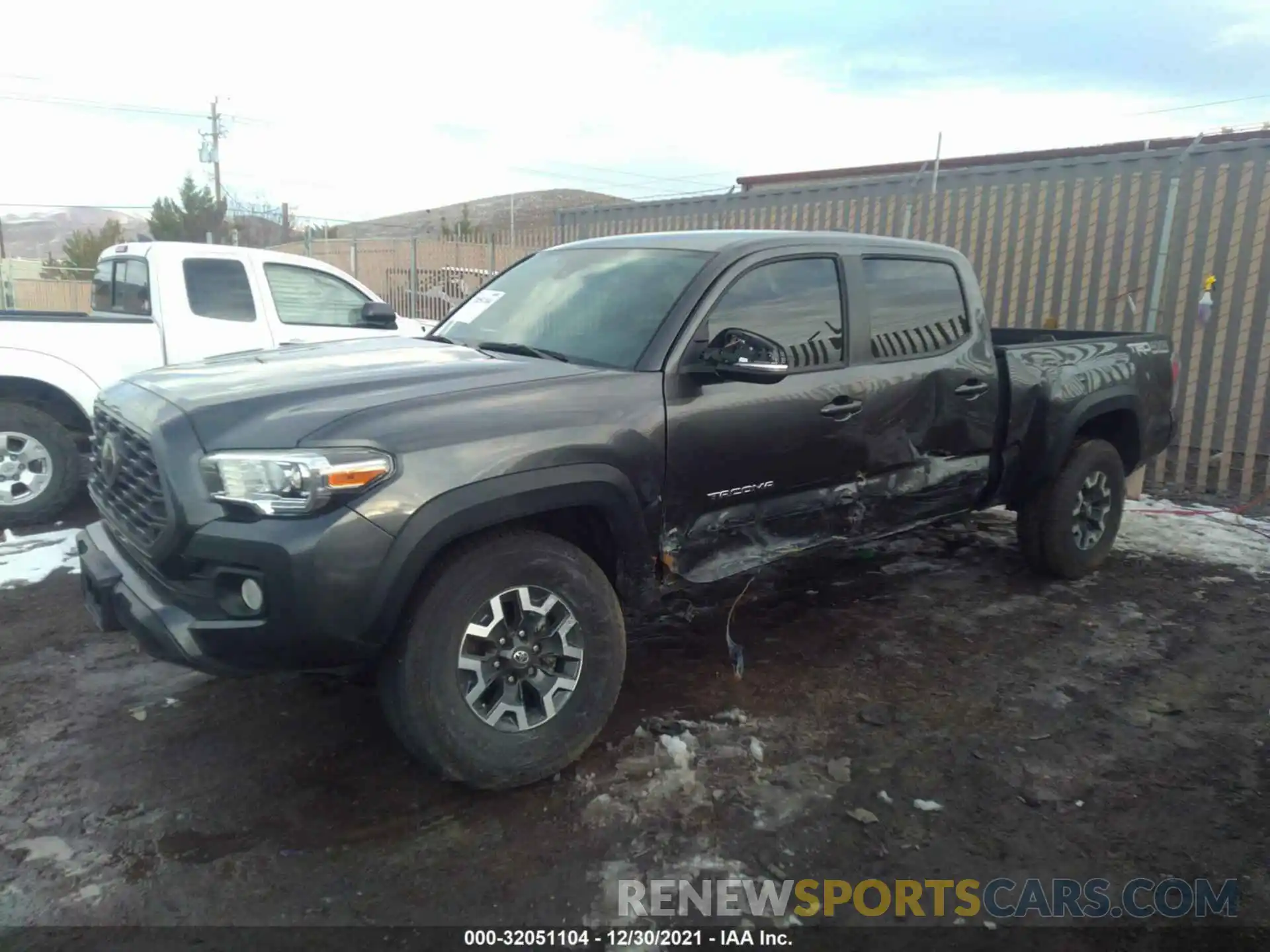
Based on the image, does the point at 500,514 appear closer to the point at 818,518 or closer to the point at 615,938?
the point at 615,938

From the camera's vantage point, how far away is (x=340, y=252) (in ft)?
62.0

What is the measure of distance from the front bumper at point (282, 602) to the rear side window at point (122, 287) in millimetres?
4880

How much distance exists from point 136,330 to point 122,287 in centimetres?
99

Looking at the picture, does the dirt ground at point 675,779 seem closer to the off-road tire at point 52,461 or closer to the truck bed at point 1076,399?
the truck bed at point 1076,399

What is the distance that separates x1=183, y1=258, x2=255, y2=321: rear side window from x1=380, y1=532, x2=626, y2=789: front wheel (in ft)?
16.6

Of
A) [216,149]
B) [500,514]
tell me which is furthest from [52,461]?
[216,149]

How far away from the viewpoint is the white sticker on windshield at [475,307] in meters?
4.52

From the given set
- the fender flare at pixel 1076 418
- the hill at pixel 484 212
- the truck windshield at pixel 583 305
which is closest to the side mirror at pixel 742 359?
the truck windshield at pixel 583 305

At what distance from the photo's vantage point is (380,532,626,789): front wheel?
293 centimetres

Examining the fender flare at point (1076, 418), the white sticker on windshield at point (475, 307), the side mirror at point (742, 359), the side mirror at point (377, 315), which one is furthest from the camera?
the side mirror at point (377, 315)

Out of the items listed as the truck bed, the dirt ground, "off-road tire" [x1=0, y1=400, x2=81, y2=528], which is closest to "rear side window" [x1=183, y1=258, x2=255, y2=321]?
"off-road tire" [x1=0, y1=400, x2=81, y2=528]

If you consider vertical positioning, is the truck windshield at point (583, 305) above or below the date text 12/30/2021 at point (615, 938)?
above

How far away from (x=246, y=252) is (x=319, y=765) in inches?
213

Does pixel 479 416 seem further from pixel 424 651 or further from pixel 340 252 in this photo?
pixel 340 252
